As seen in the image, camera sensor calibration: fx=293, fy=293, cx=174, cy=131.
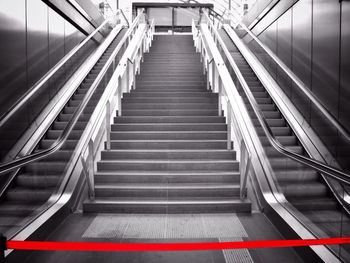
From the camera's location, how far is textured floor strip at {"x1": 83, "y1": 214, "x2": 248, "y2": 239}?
2.95 meters

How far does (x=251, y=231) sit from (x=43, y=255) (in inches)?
78.1

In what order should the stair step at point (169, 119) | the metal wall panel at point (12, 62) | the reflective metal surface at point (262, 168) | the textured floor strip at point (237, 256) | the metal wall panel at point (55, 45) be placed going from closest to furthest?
the textured floor strip at point (237, 256) < the reflective metal surface at point (262, 168) < the metal wall panel at point (12, 62) < the stair step at point (169, 119) < the metal wall panel at point (55, 45)

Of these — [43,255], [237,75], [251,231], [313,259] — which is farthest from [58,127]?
[313,259]

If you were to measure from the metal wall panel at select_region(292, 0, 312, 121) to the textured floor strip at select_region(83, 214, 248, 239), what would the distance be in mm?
2506

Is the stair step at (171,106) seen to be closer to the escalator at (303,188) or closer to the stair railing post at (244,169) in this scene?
the escalator at (303,188)

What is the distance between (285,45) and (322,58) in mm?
1734

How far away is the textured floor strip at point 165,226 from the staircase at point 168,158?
0.14 meters

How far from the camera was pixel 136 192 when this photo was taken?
3707mm

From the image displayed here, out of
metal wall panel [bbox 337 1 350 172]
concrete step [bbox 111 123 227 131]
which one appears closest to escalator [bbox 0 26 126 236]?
concrete step [bbox 111 123 227 131]

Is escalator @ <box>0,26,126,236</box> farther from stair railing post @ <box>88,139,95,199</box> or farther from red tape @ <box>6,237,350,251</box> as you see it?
red tape @ <box>6,237,350,251</box>

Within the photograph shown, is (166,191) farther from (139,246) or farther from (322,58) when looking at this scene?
(322,58)

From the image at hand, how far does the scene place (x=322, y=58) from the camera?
14.2ft

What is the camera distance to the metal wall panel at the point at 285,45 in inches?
222

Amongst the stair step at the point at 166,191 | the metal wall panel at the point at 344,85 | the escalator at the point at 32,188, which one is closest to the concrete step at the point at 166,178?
the stair step at the point at 166,191
